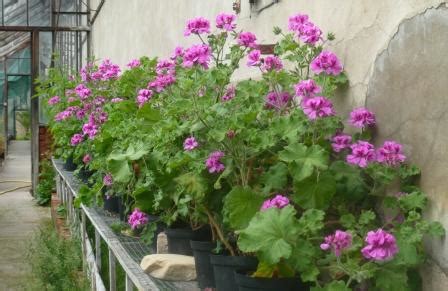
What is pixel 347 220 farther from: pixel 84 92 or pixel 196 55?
pixel 84 92

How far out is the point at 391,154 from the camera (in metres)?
1.83

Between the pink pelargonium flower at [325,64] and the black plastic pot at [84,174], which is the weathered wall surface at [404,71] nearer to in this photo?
the pink pelargonium flower at [325,64]

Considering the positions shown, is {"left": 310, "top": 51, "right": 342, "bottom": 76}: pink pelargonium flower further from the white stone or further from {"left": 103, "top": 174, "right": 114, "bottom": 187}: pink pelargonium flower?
{"left": 103, "top": 174, "right": 114, "bottom": 187}: pink pelargonium flower

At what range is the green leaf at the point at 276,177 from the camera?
1.95 meters

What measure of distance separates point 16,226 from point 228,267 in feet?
24.2

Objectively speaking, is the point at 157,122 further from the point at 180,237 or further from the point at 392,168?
the point at 392,168

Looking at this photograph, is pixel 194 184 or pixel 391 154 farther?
pixel 194 184

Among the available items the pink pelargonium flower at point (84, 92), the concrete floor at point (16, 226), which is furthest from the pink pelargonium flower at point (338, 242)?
the concrete floor at point (16, 226)

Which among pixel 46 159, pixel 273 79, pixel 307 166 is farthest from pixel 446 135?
pixel 46 159

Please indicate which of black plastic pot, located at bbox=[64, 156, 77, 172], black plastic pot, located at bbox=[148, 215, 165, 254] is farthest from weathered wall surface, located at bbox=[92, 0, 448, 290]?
black plastic pot, located at bbox=[64, 156, 77, 172]

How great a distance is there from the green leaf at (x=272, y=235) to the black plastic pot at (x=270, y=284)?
14 cm

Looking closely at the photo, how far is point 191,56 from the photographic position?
91.7 inches

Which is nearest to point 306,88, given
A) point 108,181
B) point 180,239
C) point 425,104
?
point 425,104

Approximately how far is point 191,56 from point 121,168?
1.43ft
